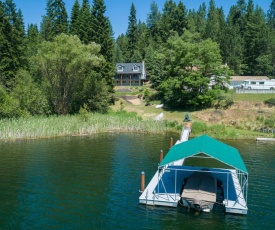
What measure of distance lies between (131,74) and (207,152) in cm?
7460

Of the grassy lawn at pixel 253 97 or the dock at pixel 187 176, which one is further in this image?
the grassy lawn at pixel 253 97

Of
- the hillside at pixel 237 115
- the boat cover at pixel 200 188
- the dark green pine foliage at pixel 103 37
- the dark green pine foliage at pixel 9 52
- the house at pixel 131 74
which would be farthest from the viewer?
the house at pixel 131 74

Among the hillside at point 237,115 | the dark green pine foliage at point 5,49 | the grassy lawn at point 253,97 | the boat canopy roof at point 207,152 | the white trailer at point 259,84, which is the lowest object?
the boat canopy roof at point 207,152

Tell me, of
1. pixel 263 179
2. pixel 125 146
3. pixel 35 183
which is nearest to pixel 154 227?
pixel 35 183

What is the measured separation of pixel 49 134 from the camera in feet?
130

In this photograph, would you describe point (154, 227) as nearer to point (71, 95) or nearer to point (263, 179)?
point (263, 179)

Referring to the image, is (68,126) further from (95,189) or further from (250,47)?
(250,47)

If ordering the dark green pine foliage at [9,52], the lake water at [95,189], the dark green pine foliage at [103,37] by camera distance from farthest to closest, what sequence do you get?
the dark green pine foliage at [103,37] < the dark green pine foliage at [9,52] < the lake water at [95,189]

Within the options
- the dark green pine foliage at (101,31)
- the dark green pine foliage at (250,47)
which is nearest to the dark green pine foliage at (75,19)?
the dark green pine foliage at (101,31)

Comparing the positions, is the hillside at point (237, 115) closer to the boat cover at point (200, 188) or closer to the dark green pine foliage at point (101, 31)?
the dark green pine foliage at point (101, 31)

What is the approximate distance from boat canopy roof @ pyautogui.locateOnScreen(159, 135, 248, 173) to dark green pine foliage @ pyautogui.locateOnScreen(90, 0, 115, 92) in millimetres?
41460

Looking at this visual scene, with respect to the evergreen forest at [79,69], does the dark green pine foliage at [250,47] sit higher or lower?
higher

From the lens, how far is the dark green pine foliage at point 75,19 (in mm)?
70412

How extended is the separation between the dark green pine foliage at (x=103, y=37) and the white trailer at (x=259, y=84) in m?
28.2
